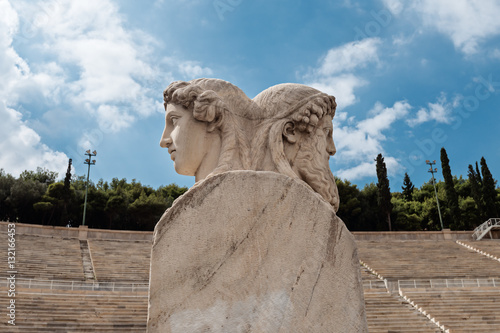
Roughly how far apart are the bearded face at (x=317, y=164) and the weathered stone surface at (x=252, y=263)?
0.41 metres

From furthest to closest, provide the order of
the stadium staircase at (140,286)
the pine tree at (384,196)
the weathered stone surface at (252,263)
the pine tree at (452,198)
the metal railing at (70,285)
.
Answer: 1. the pine tree at (384,196)
2. the pine tree at (452,198)
3. the metal railing at (70,285)
4. the stadium staircase at (140,286)
5. the weathered stone surface at (252,263)

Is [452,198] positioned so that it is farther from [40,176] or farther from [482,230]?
[40,176]

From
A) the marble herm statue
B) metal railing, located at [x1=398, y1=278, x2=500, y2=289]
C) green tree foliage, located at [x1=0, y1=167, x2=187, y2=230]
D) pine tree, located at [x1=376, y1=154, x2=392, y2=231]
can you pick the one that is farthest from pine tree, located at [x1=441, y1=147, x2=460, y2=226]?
the marble herm statue

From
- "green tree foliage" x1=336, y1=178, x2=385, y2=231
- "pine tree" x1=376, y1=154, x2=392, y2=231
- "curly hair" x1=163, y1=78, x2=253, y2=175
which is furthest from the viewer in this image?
"green tree foliage" x1=336, y1=178, x2=385, y2=231

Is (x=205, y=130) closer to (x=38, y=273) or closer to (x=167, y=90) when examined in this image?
(x=167, y=90)

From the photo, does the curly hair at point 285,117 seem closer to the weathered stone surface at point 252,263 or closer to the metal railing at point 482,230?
the weathered stone surface at point 252,263

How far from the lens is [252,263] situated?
1.79m

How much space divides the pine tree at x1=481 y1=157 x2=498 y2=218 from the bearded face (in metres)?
39.6

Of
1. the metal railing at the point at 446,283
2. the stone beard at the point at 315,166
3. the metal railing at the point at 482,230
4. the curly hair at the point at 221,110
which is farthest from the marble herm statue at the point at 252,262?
the metal railing at the point at 482,230

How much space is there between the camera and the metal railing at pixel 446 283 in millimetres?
16391

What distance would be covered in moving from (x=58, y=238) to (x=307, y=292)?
26508 millimetres

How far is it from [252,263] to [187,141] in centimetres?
79

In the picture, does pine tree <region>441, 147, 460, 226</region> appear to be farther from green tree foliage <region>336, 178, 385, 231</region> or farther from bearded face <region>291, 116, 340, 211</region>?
bearded face <region>291, 116, 340, 211</region>

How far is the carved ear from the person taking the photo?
231cm
